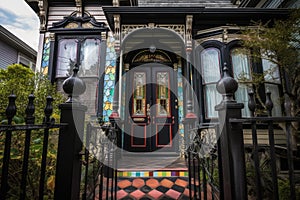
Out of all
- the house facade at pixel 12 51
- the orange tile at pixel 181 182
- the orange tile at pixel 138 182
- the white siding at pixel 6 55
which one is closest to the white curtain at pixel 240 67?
the orange tile at pixel 181 182

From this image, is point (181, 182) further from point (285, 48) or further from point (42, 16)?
point (42, 16)

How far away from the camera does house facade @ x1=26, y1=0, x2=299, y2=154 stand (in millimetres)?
4238

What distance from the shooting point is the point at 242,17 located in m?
4.38

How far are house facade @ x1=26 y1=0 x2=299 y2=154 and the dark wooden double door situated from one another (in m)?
0.03

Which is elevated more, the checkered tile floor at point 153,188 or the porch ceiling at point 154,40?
the porch ceiling at point 154,40

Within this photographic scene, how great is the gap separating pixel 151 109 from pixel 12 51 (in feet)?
24.9

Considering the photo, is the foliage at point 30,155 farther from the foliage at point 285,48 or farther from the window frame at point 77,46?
the foliage at point 285,48

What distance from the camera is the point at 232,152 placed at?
122 cm

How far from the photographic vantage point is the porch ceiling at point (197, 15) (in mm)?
4145

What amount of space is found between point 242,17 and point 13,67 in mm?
5889

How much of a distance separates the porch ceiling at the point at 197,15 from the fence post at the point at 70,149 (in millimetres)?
3384

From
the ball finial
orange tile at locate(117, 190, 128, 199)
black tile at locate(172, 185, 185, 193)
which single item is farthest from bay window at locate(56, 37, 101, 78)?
the ball finial

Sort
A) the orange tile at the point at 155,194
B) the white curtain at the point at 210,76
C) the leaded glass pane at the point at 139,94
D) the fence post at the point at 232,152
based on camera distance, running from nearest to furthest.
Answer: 1. the fence post at the point at 232,152
2. the orange tile at the point at 155,194
3. the white curtain at the point at 210,76
4. the leaded glass pane at the point at 139,94

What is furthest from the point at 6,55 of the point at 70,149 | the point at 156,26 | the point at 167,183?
the point at 70,149
